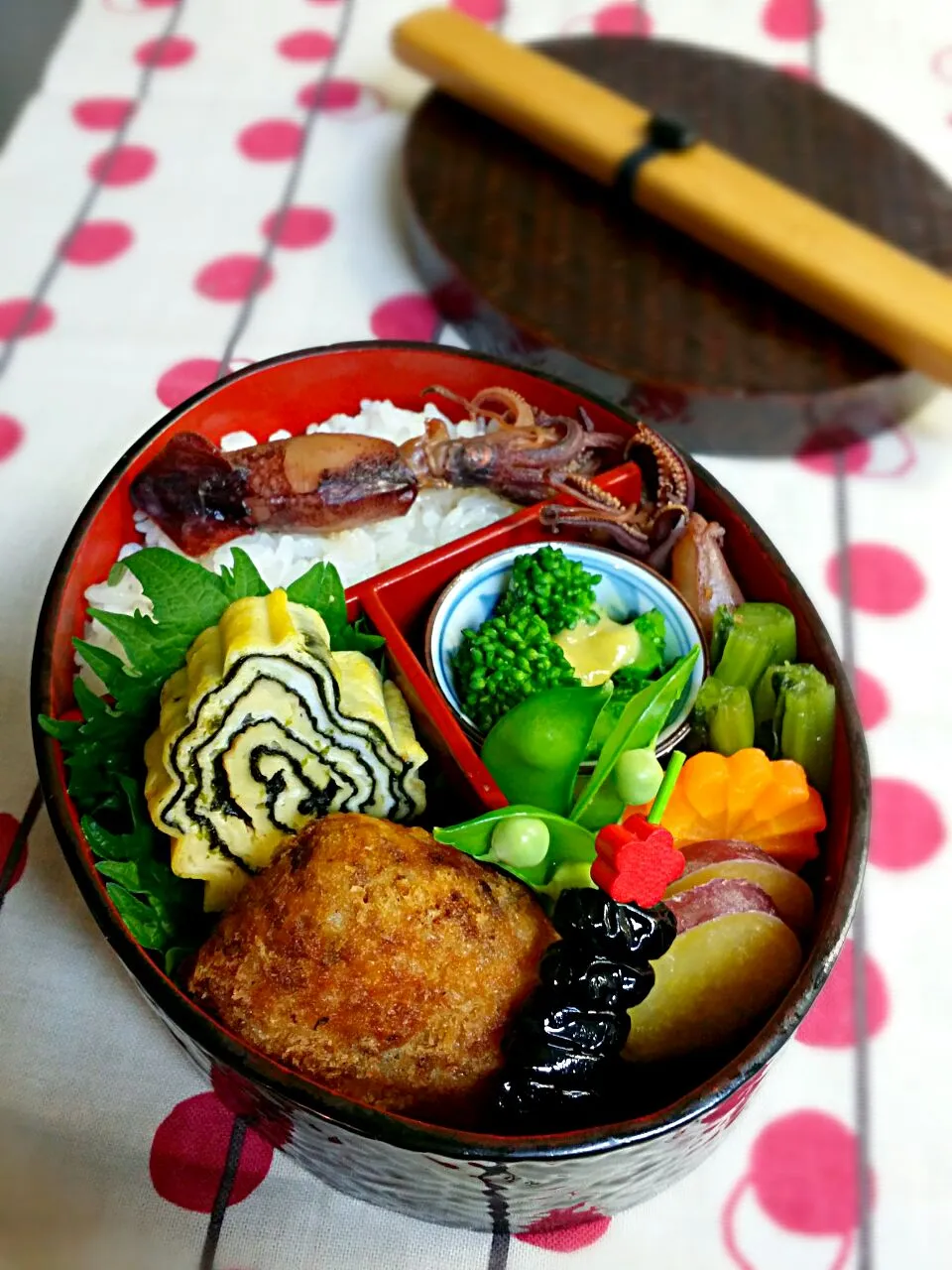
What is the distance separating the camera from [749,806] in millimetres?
1117

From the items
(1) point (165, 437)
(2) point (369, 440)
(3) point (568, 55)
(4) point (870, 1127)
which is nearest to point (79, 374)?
(1) point (165, 437)

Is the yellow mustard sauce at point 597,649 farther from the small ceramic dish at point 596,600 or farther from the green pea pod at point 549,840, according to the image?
the green pea pod at point 549,840

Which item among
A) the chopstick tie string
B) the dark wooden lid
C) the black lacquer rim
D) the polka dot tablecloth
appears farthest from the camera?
the chopstick tie string

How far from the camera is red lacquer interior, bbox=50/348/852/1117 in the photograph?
116 centimetres

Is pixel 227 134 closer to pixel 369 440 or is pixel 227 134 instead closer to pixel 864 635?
pixel 369 440

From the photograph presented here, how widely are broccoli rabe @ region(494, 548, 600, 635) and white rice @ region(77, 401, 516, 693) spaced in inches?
7.5

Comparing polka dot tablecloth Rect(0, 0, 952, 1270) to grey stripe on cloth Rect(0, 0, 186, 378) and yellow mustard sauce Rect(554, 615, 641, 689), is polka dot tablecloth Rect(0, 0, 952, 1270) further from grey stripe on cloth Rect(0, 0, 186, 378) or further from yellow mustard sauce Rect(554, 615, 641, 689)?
yellow mustard sauce Rect(554, 615, 641, 689)

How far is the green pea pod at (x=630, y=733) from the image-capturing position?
1.03 metres

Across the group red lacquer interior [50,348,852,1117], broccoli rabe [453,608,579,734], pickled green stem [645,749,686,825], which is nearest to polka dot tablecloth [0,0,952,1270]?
red lacquer interior [50,348,852,1117]

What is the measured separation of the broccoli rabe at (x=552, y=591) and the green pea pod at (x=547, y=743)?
0.18 meters

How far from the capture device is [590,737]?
3.53 ft

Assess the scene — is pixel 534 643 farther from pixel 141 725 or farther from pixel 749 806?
pixel 141 725

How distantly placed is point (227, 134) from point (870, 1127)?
6.58ft

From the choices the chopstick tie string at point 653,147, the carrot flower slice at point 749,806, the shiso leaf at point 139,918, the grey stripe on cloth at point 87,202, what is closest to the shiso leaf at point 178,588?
the shiso leaf at point 139,918
